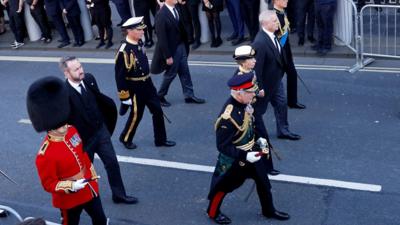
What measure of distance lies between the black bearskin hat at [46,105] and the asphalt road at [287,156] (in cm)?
174

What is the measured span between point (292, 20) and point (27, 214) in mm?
8091

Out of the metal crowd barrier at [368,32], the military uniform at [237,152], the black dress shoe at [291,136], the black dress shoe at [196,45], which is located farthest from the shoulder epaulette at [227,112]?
the black dress shoe at [196,45]

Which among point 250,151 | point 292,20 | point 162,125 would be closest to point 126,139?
point 162,125

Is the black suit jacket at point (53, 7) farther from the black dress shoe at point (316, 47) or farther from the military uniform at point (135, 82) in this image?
the military uniform at point (135, 82)

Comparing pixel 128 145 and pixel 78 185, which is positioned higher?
pixel 78 185

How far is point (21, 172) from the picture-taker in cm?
866

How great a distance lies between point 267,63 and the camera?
Result: 8.32 metres

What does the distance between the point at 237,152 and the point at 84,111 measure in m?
1.67

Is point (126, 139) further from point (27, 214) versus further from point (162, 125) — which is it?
point (27, 214)

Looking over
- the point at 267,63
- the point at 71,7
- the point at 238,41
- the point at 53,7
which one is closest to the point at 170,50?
the point at 267,63

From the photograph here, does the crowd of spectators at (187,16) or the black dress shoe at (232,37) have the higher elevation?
the crowd of spectators at (187,16)

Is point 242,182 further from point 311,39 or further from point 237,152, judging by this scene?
point 311,39

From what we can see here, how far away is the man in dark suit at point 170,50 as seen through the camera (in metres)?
10.1

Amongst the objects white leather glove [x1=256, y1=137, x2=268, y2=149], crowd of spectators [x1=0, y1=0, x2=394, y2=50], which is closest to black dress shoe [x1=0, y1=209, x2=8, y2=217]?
white leather glove [x1=256, y1=137, x2=268, y2=149]
